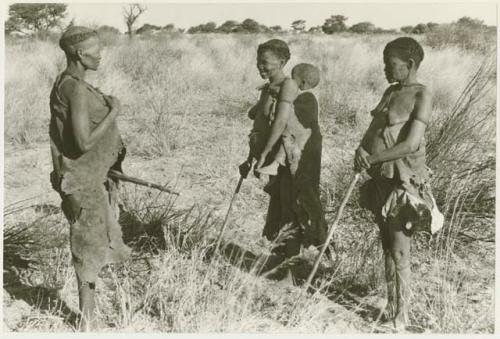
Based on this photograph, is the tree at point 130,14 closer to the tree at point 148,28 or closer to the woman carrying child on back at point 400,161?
Result: the tree at point 148,28

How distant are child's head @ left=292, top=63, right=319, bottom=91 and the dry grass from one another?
1.08 metres

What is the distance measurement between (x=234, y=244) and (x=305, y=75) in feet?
4.60

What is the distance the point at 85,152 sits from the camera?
2.66 metres

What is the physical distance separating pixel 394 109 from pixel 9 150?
4951mm

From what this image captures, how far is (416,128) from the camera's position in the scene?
2600mm

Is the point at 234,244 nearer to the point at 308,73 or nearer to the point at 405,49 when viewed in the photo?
the point at 308,73

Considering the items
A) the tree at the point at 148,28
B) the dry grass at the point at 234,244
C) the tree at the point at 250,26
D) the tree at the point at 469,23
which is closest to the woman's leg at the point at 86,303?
the dry grass at the point at 234,244

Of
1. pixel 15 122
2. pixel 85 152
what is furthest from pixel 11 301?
pixel 15 122

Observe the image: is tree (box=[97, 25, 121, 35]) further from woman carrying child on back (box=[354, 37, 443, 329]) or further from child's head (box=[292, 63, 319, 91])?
woman carrying child on back (box=[354, 37, 443, 329])

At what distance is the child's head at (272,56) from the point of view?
10.3 feet

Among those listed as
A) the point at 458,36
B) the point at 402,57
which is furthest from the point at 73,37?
the point at 458,36

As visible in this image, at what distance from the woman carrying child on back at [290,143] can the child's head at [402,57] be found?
61cm

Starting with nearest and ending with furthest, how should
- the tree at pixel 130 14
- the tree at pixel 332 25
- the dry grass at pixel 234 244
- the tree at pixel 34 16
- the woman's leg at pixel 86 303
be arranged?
the woman's leg at pixel 86 303 < the dry grass at pixel 234 244 < the tree at pixel 130 14 < the tree at pixel 34 16 < the tree at pixel 332 25

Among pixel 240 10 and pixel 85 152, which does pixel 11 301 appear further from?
pixel 240 10
